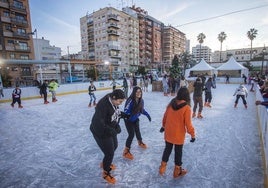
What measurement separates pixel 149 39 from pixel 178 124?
6291cm

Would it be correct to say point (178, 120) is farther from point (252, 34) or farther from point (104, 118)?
point (252, 34)

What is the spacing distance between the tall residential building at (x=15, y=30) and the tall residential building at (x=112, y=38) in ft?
59.5

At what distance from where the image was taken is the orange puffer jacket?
94.1 inches

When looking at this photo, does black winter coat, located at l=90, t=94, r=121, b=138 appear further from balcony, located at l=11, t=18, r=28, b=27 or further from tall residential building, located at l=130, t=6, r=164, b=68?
tall residential building, located at l=130, t=6, r=164, b=68

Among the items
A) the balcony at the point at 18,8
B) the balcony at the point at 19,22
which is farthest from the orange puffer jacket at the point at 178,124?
the balcony at the point at 18,8

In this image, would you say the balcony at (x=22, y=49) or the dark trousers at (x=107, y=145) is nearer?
the dark trousers at (x=107, y=145)

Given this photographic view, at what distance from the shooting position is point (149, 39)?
61656 millimetres

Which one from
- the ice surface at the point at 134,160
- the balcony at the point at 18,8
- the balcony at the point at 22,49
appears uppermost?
the balcony at the point at 18,8

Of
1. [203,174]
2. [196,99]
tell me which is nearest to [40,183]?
[203,174]

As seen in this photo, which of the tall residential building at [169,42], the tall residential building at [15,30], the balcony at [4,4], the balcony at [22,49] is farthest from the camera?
the tall residential building at [169,42]

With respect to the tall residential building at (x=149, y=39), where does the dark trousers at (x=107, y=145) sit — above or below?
below

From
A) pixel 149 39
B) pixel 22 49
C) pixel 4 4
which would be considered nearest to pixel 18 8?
pixel 4 4

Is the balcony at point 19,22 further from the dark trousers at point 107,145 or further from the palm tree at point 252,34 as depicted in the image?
the palm tree at point 252,34

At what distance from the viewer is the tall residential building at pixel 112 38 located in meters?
44.8
